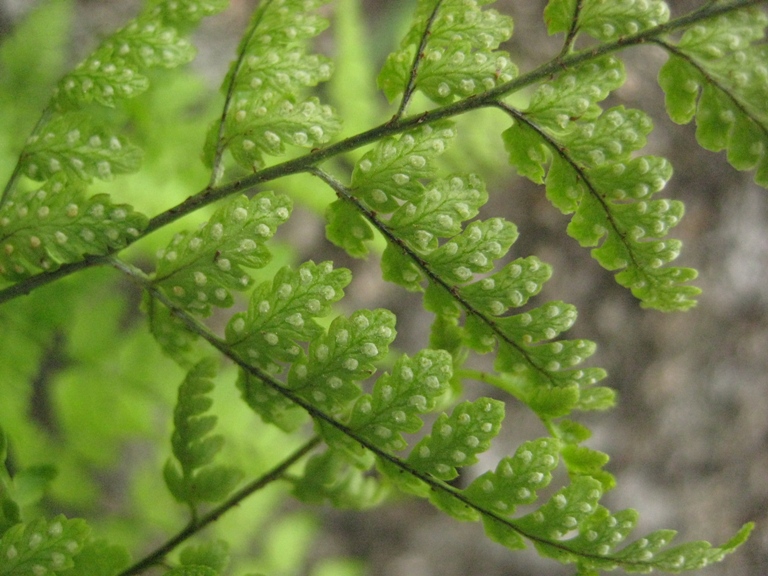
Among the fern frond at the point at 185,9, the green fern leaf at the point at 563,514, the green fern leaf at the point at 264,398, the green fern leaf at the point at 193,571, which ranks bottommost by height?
the green fern leaf at the point at 193,571

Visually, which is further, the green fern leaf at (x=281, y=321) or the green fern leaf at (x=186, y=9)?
the green fern leaf at (x=186, y=9)

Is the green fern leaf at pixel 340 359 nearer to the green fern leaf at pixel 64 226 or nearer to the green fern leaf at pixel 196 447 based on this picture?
the green fern leaf at pixel 196 447

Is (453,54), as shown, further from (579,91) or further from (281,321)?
(281,321)

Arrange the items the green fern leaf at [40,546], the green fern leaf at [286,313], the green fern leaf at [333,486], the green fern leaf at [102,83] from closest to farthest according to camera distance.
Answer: the green fern leaf at [40,546] → the green fern leaf at [286,313] → the green fern leaf at [102,83] → the green fern leaf at [333,486]

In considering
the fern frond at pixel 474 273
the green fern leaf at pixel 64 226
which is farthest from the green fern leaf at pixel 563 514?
the green fern leaf at pixel 64 226

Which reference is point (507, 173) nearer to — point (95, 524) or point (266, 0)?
point (266, 0)

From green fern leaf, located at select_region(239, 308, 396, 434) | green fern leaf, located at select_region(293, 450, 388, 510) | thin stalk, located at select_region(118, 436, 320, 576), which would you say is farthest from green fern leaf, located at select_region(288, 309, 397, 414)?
green fern leaf, located at select_region(293, 450, 388, 510)

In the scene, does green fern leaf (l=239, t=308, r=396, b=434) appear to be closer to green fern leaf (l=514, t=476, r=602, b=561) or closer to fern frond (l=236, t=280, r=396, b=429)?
fern frond (l=236, t=280, r=396, b=429)
